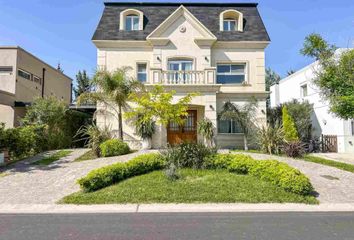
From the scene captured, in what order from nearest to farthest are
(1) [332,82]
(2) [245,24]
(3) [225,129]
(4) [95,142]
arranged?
(1) [332,82], (4) [95,142], (3) [225,129], (2) [245,24]

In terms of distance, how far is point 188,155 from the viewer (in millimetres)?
11086

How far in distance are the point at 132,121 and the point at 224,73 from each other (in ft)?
23.9

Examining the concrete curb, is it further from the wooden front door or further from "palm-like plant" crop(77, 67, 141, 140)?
the wooden front door

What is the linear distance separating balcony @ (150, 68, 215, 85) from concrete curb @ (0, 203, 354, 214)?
1024 cm

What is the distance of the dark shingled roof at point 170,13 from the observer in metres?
18.9

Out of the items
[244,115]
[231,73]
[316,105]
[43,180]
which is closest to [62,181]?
[43,180]

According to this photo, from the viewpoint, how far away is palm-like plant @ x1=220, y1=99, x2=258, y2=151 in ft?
56.7

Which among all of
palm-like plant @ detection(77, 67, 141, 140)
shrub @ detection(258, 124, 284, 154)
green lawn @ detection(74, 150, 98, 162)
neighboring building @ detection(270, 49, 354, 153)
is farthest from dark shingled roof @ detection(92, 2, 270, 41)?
green lawn @ detection(74, 150, 98, 162)

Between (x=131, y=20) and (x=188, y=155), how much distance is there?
12.8 m

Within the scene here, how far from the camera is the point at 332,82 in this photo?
1206 centimetres

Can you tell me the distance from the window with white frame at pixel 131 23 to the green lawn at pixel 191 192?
13127 millimetres

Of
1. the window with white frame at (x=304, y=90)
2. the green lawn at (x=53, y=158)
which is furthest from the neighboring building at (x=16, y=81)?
the window with white frame at (x=304, y=90)

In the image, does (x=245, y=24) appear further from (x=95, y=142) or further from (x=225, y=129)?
(x=95, y=142)
